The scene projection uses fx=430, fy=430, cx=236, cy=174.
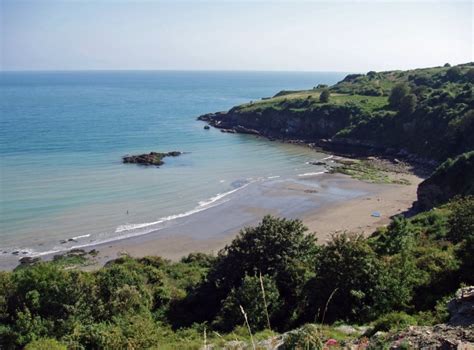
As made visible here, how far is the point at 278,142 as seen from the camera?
3605 inches

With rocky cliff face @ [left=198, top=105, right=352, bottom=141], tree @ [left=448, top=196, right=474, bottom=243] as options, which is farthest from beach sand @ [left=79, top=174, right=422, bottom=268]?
rocky cliff face @ [left=198, top=105, right=352, bottom=141]

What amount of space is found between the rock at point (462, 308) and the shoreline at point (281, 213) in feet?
85.4

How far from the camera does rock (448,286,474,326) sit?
11.7 meters

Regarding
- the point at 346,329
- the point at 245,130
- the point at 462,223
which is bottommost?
the point at 346,329

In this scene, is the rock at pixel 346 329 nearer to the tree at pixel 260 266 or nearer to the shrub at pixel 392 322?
the shrub at pixel 392 322

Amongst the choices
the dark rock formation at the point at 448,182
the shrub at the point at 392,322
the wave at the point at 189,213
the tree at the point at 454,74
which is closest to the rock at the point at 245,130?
the wave at the point at 189,213

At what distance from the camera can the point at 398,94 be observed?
90.2m

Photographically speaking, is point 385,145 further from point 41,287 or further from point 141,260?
point 41,287

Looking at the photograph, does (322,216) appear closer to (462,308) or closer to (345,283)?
(345,283)

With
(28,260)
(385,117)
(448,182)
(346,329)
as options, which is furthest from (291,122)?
(346,329)

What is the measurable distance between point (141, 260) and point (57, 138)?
5957cm

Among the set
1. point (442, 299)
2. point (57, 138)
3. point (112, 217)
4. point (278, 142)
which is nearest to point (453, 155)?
point (278, 142)

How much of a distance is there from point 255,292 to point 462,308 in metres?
8.73

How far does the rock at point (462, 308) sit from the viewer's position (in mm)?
11742
